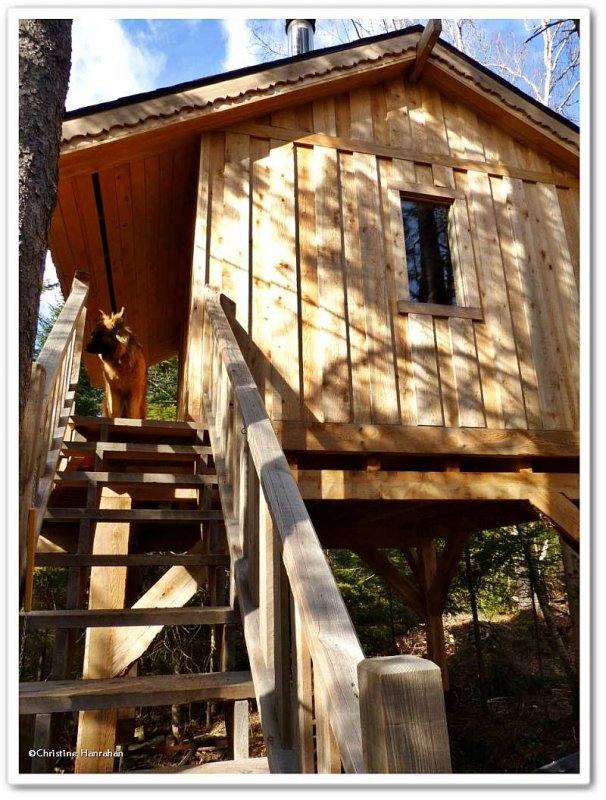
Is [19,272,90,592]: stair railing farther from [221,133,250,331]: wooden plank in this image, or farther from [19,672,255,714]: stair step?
[221,133,250,331]: wooden plank

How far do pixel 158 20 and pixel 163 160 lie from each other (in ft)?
9.23

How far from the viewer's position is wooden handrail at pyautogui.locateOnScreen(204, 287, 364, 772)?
1.30m

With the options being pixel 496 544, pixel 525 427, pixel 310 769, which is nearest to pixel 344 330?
pixel 525 427

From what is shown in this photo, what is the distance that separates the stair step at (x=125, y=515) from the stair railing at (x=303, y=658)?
1.20 ft

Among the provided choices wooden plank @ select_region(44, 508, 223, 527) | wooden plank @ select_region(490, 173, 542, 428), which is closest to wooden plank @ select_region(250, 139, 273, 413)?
wooden plank @ select_region(44, 508, 223, 527)

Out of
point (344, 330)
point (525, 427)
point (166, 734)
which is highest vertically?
point (344, 330)

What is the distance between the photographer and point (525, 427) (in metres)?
5.29

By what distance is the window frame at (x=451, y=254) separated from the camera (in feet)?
17.7

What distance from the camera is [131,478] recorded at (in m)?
3.77

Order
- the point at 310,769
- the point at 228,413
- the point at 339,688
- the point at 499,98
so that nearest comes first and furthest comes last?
the point at 339,688 < the point at 310,769 < the point at 228,413 < the point at 499,98

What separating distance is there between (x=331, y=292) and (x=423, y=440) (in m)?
1.49

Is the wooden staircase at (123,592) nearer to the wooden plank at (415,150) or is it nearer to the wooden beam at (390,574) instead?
the wooden plank at (415,150)

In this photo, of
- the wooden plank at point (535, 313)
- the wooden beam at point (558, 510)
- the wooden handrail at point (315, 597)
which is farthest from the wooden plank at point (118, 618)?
the wooden plank at point (535, 313)
